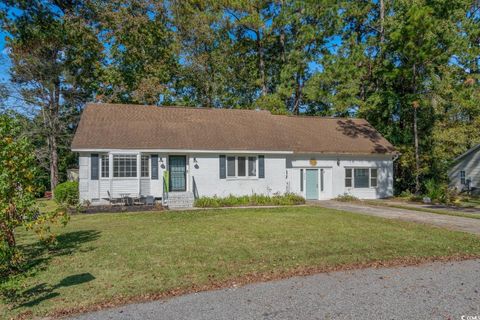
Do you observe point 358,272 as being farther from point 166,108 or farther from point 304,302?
point 166,108

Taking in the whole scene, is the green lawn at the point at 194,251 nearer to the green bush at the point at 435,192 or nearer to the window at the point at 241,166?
the window at the point at 241,166

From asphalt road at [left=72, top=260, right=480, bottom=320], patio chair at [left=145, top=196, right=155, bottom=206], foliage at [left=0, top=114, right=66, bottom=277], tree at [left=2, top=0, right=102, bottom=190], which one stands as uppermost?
tree at [left=2, top=0, right=102, bottom=190]

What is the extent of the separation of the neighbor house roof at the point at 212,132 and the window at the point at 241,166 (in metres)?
0.76

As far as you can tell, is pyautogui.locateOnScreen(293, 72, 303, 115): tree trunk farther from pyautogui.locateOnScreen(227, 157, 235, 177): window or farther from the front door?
the front door

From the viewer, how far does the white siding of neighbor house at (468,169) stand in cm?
2391

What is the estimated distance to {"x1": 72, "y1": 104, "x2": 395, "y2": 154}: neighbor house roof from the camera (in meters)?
16.5

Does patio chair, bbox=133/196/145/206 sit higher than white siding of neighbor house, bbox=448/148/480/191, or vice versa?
white siding of neighbor house, bbox=448/148/480/191

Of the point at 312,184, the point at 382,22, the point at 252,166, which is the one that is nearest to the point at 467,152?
the point at 382,22

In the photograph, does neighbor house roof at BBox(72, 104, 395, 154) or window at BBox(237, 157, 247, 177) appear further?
window at BBox(237, 157, 247, 177)

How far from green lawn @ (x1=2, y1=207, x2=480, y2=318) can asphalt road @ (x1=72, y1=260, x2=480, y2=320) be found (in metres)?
0.50

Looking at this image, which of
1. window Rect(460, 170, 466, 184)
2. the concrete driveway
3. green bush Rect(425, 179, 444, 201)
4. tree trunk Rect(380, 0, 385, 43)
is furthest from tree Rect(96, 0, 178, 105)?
window Rect(460, 170, 466, 184)

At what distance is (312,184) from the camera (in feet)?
64.3

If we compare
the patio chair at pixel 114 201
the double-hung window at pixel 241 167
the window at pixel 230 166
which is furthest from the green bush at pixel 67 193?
the double-hung window at pixel 241 167

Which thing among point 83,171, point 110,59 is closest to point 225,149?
point 83,171
